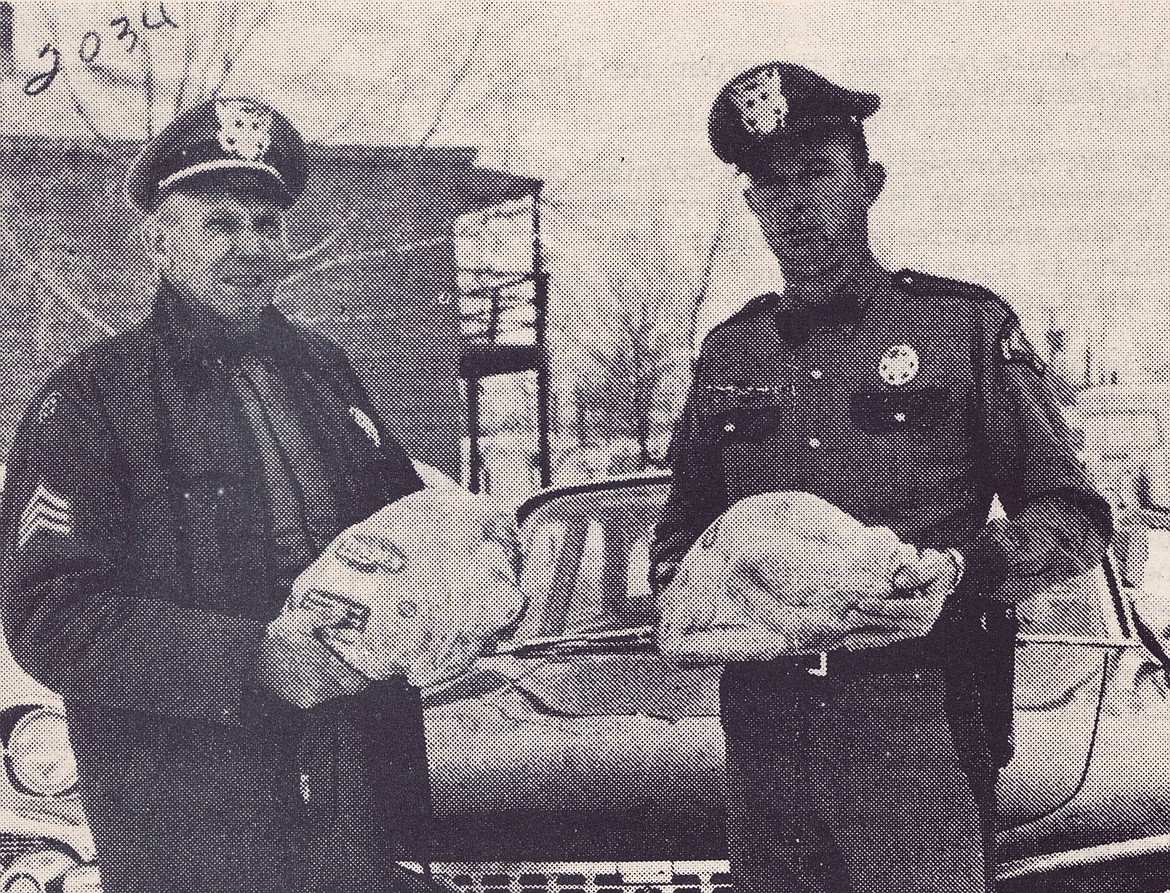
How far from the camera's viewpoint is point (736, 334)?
2078 millimetres

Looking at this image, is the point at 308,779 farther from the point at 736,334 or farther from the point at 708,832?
the point at 736,334

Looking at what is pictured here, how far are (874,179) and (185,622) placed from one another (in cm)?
170

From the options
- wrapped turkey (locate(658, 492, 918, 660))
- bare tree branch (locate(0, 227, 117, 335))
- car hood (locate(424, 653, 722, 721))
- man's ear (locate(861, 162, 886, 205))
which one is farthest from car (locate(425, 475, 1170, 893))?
bare tree branch (locate(0, 227, 117, 335))

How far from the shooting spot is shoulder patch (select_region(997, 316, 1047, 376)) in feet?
6.35

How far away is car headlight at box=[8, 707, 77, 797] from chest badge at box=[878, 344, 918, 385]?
1842 millimetres

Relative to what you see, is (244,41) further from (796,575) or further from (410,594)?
(796,575)

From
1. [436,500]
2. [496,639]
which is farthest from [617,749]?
[436,500]

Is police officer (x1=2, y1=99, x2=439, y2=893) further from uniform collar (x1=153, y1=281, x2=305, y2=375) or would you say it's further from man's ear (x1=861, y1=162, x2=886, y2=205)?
man's ear (x1=861, y1=162, x2=886, y2=205)

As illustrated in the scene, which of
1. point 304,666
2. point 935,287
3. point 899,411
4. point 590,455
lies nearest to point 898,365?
point 899,411

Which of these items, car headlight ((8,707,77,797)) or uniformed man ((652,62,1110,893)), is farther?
car headlight ((8,707,77,797))

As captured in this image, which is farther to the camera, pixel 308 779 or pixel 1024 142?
pixel 1024 142

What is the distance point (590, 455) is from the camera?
7.25ft

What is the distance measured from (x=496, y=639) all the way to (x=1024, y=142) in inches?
65.5

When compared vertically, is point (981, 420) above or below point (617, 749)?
above
